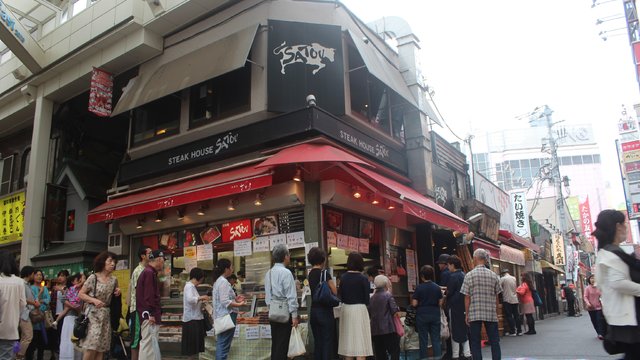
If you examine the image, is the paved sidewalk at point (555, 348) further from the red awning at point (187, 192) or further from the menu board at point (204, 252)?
the menu board at point (204, 252)

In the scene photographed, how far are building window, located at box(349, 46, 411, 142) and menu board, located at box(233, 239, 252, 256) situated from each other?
12.2ft

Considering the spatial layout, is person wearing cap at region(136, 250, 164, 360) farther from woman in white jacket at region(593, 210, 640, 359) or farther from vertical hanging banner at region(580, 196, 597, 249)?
vertical hanging banner at region(580, 196, 597, 249)

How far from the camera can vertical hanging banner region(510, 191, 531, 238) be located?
73.9ft

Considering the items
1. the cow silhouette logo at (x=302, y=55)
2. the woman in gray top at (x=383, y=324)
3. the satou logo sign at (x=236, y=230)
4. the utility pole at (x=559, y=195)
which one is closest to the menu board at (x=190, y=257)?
the satou logo sign at (x=236, y=230)

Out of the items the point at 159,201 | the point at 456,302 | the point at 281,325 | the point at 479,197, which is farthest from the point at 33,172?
the point at 479,197

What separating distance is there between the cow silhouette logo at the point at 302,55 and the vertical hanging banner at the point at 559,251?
78.3 feet

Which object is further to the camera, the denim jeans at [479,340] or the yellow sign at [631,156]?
the yellow sign at [631,156]

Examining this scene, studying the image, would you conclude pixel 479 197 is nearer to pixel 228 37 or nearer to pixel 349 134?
pixel 349 134

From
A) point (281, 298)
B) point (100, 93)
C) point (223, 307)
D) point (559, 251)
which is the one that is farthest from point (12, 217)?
point (559, 251)

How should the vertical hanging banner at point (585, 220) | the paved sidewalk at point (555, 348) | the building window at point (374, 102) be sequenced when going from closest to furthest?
the paved sidewalk at point (555, 348), the building window at point (374, 102), the vertical hanging banner at point (585, 220)

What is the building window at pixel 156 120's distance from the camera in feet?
40.4

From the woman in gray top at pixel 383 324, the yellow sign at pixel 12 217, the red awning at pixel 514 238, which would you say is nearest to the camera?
the woman in gray top at pixel 383 324

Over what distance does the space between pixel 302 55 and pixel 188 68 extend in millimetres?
2836

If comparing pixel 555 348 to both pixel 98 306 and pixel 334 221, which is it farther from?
pixel 98 306
